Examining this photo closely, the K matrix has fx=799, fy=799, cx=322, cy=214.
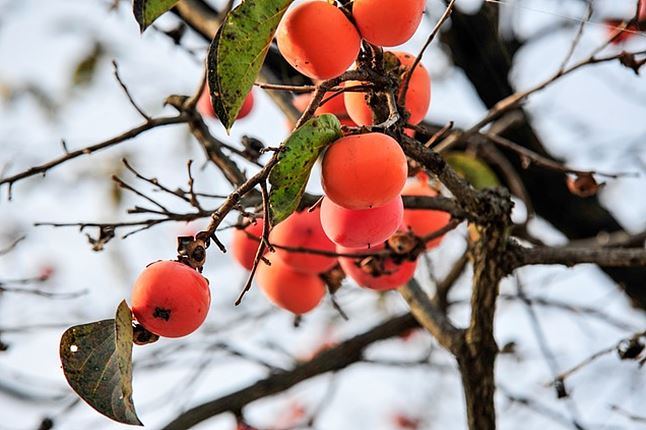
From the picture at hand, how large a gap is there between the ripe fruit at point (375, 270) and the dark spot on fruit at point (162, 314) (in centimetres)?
41

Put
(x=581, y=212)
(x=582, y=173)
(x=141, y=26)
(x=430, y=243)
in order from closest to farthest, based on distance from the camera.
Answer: (x=141, y=26), (x=430, y=243), (x=582, y=173), (x=581, y=212)

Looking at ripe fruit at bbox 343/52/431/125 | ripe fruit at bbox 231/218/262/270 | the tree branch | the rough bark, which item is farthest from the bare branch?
the rough bark

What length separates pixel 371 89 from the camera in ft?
3.15

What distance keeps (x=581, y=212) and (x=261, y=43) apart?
5.86 ft

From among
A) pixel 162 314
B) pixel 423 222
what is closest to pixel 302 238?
pixel 423 222

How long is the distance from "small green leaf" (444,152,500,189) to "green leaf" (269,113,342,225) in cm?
90

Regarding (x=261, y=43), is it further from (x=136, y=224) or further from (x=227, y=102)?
(x=136, y=224)

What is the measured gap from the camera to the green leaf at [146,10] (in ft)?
2.65

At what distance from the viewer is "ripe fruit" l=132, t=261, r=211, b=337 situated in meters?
0.87

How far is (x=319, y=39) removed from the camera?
860mm

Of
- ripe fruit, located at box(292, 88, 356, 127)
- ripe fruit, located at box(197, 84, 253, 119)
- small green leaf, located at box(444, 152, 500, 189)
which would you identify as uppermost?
small green leaf, located at box(444, 152, 500, 189)

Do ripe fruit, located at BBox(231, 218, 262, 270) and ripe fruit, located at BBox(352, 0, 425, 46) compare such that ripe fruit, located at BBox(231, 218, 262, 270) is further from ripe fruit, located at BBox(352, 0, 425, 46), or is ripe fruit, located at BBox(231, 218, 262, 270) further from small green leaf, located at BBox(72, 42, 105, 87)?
small green leaf, located at BBox(72, 42, 105, 87)

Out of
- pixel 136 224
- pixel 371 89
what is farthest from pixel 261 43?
pixel 136 224

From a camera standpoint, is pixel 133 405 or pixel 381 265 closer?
pixel 133 405
